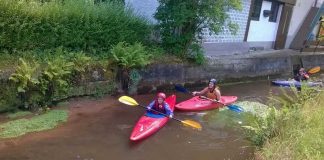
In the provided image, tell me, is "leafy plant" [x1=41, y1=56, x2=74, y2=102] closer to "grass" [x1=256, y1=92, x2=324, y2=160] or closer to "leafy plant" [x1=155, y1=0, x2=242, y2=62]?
"leafy plant" [x1=155, y1=0, x2=242, y2=62]

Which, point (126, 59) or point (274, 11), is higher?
point (274, 11)

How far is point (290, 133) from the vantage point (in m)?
8.00

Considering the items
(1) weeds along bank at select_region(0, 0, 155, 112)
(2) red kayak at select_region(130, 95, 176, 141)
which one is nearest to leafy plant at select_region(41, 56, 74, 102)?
(1) weeds along bank at select_region(0, 0, 155, 112)

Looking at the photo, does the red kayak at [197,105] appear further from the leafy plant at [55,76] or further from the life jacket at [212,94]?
the leafy plant at [55,76]

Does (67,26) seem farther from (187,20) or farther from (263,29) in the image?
(263,29)

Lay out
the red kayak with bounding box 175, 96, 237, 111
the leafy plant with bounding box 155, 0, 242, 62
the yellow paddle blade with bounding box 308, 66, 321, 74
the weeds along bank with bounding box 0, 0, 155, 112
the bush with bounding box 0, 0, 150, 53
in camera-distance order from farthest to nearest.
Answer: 1. the yellow paddle blade with bounding box 308, 66, 321, 74
2. the leafy plant with bounding box 155, 0, 242, 62
3. the red kayak with bounding box 175, 96, 237, 111
4. the bush with bounding box 0, 0, 150, 53
5. the weeds along bank with bounding box 0, 0, 155, 112

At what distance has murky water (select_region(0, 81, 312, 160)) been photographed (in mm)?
8383

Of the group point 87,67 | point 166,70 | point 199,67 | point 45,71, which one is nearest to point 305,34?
point 199,67

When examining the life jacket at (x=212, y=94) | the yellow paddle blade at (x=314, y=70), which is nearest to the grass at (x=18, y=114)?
the life jacket at (x=212, y=94)

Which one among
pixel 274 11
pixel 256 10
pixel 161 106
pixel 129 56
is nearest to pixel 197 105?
pixel 161 106

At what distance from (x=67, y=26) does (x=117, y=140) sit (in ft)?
13.0

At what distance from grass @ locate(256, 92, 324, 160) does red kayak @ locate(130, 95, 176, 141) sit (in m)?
2.85

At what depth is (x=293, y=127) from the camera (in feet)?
26.7

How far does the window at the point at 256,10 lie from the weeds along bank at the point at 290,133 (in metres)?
11.2
